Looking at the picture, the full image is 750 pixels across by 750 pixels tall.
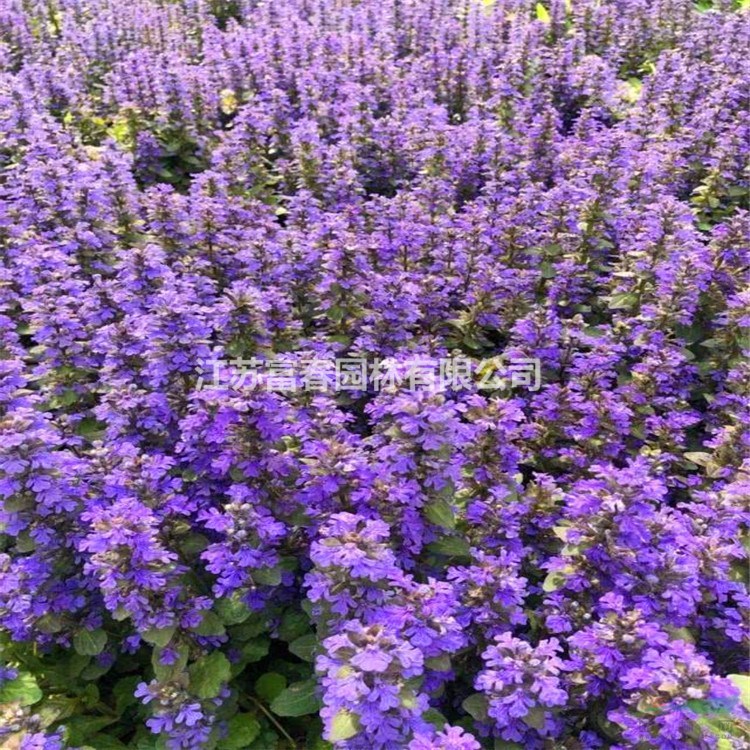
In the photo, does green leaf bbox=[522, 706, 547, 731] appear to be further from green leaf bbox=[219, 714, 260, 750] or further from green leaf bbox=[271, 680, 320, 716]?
green leaf bbox=[219, 714, 260, 750]

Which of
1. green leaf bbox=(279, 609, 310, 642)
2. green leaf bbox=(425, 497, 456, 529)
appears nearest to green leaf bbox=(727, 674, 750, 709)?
green leaf bbox=(425, 497, 456, 529)

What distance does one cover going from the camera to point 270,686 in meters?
5.07

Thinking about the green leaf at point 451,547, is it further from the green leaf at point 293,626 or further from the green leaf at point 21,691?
the green leaf at point 21,691

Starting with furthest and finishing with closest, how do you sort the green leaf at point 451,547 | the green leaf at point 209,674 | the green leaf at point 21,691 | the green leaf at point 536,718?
the green leaf at point 451,547
the green leaf at point 21,691
the green leaf at point 209,674
the green leaf at point 536,718

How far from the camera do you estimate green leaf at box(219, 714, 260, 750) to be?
4.65m

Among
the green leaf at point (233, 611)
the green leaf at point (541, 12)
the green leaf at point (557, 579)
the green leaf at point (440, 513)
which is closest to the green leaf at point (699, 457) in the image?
the green leaf at point (557, 579)

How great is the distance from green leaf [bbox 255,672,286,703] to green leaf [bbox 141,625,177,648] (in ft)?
3.66

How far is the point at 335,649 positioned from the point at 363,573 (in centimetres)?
39

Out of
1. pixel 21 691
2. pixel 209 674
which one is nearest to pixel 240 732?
pixel 209 674

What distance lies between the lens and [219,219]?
711cm

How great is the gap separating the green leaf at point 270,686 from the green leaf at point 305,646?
560 mm

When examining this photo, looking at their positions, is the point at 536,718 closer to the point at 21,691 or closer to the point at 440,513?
the point at 440,513

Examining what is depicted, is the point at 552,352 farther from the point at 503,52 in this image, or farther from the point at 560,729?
the point at 503,52

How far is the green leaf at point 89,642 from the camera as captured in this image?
4.71 metres
